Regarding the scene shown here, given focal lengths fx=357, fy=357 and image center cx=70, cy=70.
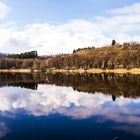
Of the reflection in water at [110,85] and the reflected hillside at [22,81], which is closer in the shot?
the reflection in water at [110,85]

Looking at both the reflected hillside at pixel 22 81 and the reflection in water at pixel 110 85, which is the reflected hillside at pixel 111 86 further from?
the reflected hillside at pixel 22 81

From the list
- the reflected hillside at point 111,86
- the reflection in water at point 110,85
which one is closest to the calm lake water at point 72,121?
the reflected hillside at point 111,86

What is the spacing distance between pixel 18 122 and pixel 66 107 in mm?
12505

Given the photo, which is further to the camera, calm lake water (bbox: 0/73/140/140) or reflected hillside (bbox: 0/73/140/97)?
reflected hillside (bbox: 0/73/140/97)

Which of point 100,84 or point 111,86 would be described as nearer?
point 111,86

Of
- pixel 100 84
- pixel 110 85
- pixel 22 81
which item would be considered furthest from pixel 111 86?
pixel 22 81

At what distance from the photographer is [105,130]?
3000cm

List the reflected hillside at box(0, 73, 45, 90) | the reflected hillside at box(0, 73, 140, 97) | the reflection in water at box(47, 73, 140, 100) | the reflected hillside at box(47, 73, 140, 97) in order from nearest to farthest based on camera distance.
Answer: the reflected hillside at box(47, 73, 140, 97) → the reflection in water at box(47, 73, 140, 100) → the reflected hillside at box(0, 73, 140, 97) → the reflected hillside at box(0, 73, 45, 90)

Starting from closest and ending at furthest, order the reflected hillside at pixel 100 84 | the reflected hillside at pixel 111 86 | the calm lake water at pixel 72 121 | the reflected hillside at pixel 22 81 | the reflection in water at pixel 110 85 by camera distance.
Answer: the calm lake water at pixel 72 121
the reflected hillside at pixel 111 86
the reflection in water at pixel 110 85
the reflected hillside at pixel 100 84
the reflected hillside at pixel 22 81

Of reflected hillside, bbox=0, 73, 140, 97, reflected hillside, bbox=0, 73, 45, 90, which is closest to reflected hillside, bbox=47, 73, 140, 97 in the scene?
reflected hillside, bbox=0, 73, 140, 97

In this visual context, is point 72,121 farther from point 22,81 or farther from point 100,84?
point 22,81

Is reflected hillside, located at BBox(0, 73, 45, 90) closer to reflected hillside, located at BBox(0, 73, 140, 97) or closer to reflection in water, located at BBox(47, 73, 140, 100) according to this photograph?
reflected hillside, located at BBox(0, 73, 140, 97)

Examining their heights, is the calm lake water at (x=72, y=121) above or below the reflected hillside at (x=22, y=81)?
below

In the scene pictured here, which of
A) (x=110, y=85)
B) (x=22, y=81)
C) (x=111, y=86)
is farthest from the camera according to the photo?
(x=22, y=81)
